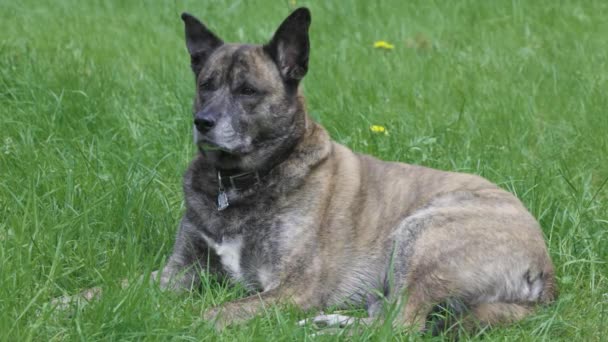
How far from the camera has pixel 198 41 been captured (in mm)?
4516

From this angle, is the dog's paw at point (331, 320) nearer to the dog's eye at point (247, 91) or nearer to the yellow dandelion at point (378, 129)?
the dog's eye at point (247, 91)

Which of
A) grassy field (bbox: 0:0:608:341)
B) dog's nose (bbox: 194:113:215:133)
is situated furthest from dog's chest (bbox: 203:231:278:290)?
dog's nose (bbox: 194:113:215:133)

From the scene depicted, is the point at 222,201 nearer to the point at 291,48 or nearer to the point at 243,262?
the point at 243,262

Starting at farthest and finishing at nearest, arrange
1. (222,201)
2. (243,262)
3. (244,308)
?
(222,201) → (243,262) → (244,308)

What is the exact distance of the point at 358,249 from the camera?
4289 millimetres

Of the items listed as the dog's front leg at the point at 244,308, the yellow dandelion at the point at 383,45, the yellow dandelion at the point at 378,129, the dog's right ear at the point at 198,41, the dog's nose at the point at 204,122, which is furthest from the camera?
the yellow dandelion at the point at 383,45

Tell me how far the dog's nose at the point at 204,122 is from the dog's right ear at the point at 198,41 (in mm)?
535

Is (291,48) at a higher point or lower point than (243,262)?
higher

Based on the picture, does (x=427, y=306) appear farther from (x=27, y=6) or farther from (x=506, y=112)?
(x=27, y=6)

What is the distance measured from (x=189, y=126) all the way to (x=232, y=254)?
1.71m

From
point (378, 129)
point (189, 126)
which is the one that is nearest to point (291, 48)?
point (378, 129)

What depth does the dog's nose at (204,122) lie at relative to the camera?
4.00 m

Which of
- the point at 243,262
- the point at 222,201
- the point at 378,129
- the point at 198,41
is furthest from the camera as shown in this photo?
the point at 378,129

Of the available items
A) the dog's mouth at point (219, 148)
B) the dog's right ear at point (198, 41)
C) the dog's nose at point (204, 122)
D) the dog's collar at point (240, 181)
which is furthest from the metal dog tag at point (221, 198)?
the dog's right ear at point (198, 41)
